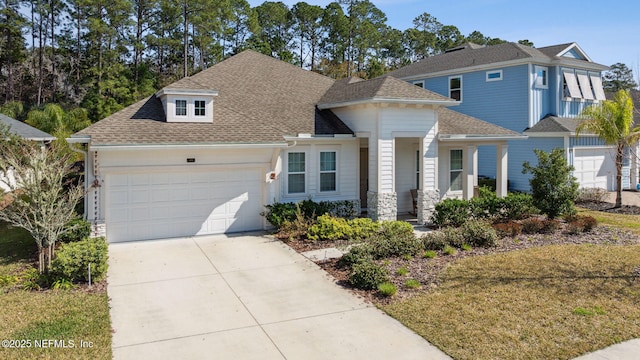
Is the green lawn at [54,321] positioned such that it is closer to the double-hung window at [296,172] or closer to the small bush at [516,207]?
the double-hung window at [296,172]

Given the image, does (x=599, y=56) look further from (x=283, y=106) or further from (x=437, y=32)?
(x=437, y=32)

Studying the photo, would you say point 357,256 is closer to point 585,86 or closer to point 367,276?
point 367,276

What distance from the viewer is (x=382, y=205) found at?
15.1 metres

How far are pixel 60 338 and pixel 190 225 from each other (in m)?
7.08

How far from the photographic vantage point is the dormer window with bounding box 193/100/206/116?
46.1 feet

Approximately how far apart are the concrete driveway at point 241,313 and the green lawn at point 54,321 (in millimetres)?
262

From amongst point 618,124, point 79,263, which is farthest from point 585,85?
point 79,263

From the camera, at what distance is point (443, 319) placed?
24.9ft

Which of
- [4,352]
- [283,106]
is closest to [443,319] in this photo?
[4,352]

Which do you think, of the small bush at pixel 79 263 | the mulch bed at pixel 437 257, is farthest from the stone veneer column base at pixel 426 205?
the small bush at pixel 79 263

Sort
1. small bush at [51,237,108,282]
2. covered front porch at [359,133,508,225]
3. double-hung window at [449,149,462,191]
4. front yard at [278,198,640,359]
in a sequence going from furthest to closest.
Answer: double-hung window at [449,149,462,191] → covered front porch at [359,133,508,225] → small bush at [51,237,108,282] → front yard at [278,198,640,359]

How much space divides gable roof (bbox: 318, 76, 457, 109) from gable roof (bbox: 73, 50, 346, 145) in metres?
1.22

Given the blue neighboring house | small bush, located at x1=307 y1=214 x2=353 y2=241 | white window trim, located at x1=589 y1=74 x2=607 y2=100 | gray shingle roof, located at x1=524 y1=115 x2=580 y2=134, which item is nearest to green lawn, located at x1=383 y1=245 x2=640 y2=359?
small bush, located at x1=307 y1=214 x2=353 y2=241

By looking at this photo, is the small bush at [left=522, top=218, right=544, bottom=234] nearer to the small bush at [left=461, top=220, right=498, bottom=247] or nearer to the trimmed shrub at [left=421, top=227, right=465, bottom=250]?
the small bush at [left=461, top=220, right=498, bottom=247]
